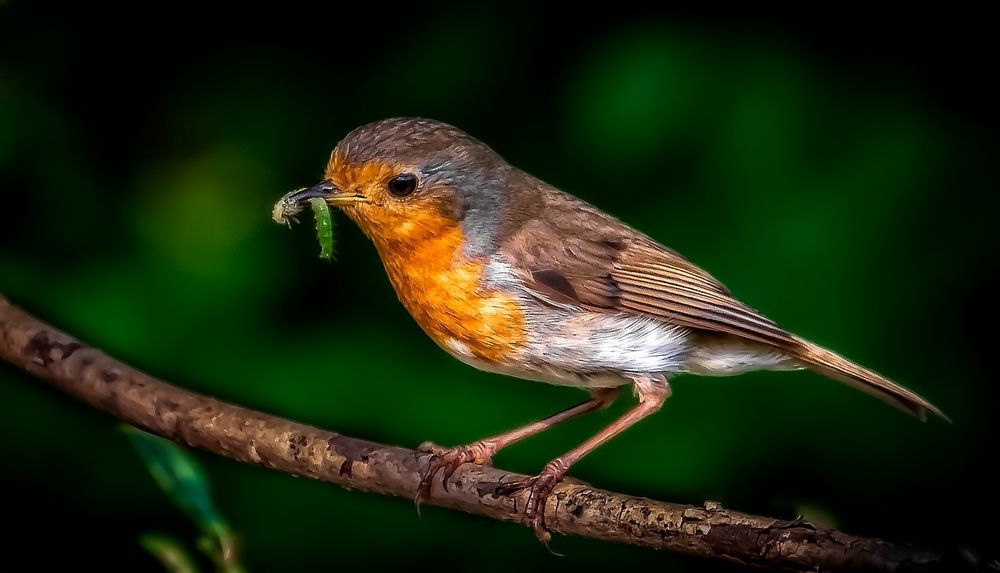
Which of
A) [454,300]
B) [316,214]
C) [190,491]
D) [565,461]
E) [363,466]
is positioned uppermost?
[316,214]

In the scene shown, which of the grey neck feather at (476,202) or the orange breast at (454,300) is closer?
the orange breast at (454,300)

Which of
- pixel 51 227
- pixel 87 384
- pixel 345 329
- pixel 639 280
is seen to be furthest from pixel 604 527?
pixel 51 227

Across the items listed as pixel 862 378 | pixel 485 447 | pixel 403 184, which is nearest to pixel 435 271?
pixel 403 184

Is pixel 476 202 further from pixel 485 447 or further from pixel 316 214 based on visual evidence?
pixel 485 447

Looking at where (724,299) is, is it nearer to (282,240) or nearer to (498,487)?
(498,487)

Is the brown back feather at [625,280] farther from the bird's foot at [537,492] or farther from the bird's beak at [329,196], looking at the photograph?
the bird's foot at [537,492]

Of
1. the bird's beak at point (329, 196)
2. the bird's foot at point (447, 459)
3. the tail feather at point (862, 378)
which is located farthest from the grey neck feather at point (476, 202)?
the tail feather at point (862, 378)

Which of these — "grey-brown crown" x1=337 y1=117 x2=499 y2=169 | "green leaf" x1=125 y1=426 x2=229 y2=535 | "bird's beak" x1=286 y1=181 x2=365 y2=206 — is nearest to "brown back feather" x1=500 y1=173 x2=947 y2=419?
"grey-brown crown" x1=337 y1=117 x2=499 y2=169
